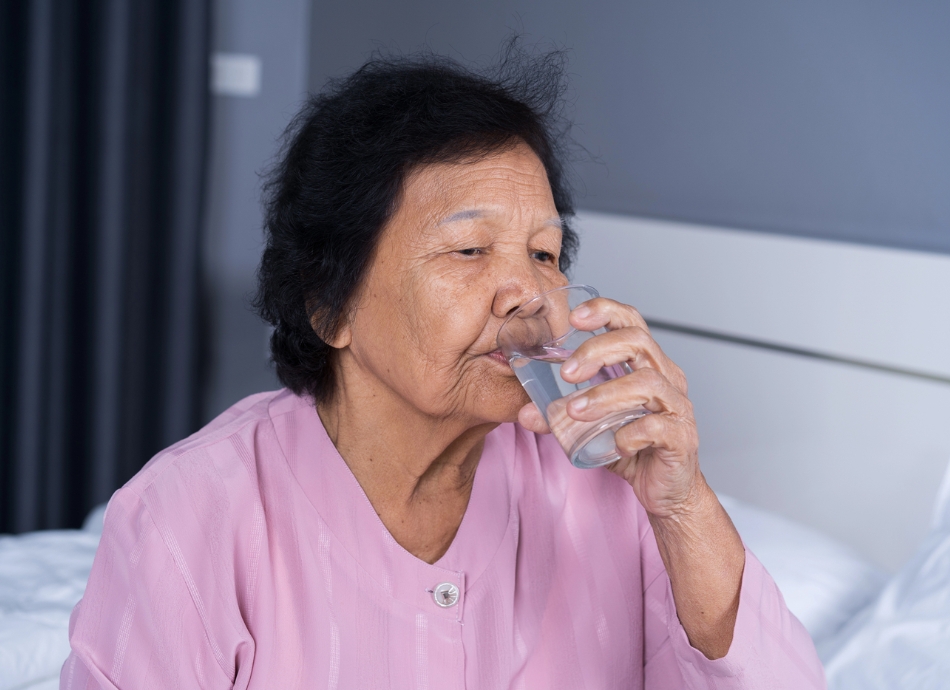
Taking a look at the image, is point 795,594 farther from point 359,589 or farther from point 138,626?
point 138,626

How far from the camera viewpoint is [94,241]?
111 inches

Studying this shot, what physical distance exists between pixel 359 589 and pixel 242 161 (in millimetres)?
2541

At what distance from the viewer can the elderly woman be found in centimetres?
103

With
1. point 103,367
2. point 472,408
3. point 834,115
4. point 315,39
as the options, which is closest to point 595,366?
point 472,408

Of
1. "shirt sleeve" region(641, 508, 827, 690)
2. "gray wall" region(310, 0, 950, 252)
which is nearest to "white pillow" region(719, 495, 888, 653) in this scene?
"shirt sleeve" region(641, 508, 827, 690)

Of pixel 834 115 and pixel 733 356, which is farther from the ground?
pixel 834 115

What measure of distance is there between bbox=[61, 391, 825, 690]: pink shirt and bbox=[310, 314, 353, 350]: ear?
11cm

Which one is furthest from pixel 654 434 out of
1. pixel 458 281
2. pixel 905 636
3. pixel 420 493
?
pixel 905 636

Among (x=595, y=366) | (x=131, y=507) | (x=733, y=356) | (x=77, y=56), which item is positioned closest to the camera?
(x=595, y=366)

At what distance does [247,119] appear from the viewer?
11.0 feet

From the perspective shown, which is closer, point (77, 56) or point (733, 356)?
point (733, 356)

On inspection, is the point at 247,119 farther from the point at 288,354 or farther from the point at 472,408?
the point at 472,408

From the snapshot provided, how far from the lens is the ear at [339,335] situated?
4.11ft

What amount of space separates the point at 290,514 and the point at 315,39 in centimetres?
252
